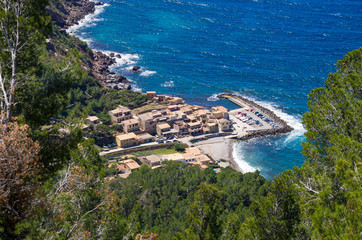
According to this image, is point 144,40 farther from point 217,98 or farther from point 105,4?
point 105,4

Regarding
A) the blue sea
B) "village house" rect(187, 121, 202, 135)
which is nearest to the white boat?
the blue sea

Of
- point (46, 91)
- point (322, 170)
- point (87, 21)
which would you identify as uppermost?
point (46, 91)

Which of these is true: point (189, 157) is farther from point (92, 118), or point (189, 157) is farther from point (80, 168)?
point (80, 168)

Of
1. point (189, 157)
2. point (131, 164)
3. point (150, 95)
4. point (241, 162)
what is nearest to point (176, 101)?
point (150, 95)

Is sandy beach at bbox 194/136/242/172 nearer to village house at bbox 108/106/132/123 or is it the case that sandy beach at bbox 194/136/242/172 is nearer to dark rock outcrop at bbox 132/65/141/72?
village house at bbox 108/106/132/123

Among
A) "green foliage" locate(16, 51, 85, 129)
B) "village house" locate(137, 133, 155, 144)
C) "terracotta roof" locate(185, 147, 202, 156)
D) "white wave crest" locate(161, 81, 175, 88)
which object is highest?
"green foliage" locate(16, 51, 85, 129)
